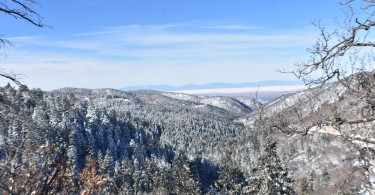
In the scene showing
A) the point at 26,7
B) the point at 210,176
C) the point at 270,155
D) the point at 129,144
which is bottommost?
the point at 210,176

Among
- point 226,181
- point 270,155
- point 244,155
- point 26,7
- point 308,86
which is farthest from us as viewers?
point 244,155

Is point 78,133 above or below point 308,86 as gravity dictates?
below

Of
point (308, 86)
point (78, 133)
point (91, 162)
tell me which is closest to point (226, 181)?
point (91, 162)

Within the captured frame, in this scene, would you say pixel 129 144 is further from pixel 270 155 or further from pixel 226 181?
pixel 270 155

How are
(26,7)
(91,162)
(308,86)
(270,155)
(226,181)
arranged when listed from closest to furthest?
1. (26,7)
2. (308,86)
3. (91,162)
4. (270,155)
5. (226,181)

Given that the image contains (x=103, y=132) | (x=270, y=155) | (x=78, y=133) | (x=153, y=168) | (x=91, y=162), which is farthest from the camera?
(x=103, y=132)

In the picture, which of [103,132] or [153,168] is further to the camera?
[103,132]

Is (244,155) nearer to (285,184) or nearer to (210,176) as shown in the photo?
(210,176)

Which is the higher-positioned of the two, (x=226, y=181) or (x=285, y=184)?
(x=285, y=184)

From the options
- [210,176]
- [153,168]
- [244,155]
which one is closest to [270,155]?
[153,168]
